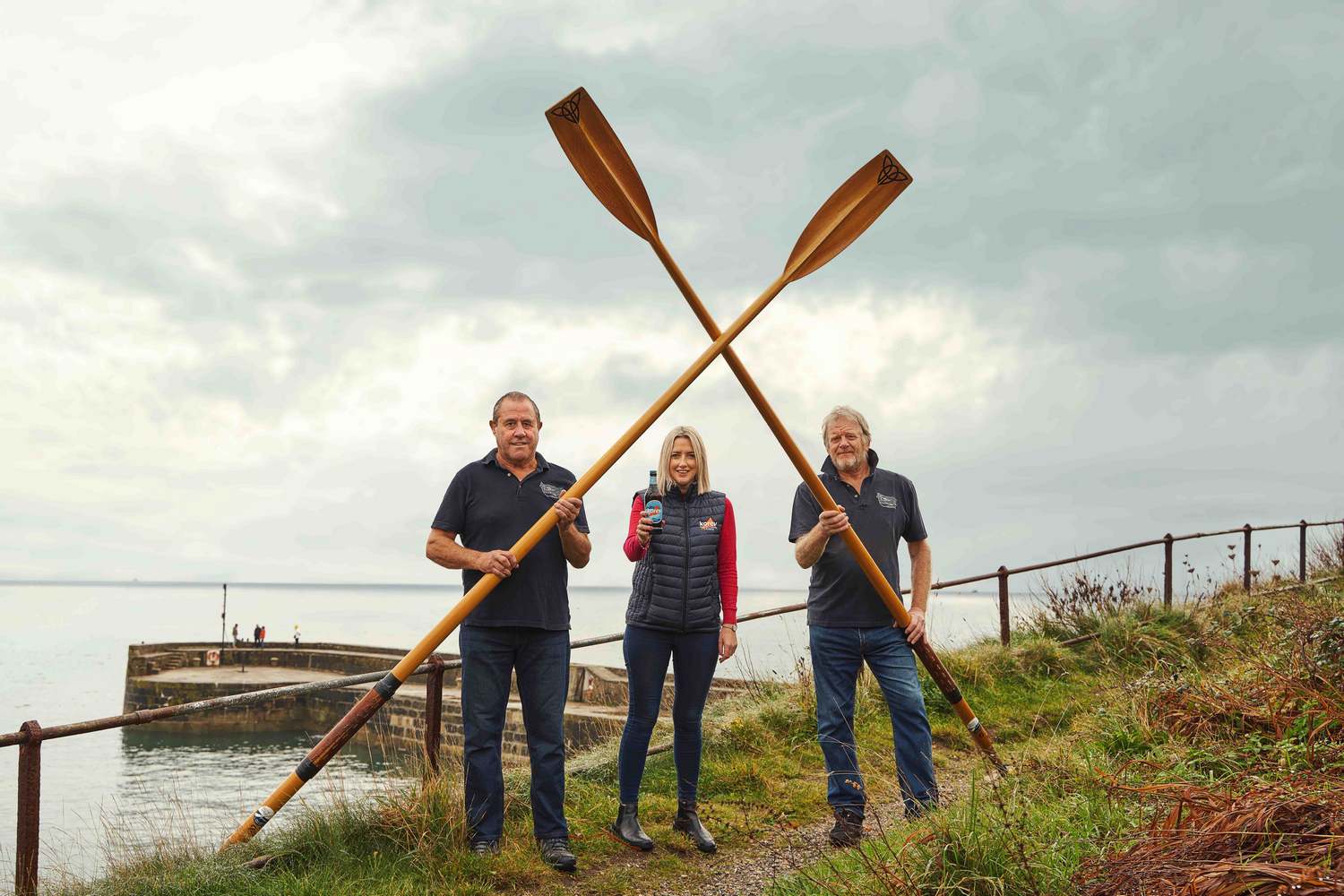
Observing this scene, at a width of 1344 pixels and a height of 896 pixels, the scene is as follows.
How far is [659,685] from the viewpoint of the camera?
15.6ft

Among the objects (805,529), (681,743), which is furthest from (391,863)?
(805,529)

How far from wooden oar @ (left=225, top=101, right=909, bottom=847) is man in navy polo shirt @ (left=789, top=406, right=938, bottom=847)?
89 centimetres

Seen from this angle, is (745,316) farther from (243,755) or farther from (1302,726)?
(243,755)

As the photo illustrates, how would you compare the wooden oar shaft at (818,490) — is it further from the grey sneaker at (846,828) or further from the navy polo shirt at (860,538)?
the grey sneaker at (846,828)

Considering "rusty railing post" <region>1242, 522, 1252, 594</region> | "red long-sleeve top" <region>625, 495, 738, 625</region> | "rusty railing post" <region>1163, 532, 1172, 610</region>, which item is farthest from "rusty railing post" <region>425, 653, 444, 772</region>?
"rusty railing post" <region>1242, 522, 1252, 594</region>

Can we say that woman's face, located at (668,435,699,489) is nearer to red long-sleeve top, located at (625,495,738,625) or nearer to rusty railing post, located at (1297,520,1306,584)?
red long-sleeve top, located at (625,495,738,625)

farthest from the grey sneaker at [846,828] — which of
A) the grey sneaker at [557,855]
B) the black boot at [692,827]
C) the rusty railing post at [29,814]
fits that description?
the rusty railing post at [29,814]

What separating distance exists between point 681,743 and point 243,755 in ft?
92.6

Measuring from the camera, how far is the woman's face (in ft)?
15.7

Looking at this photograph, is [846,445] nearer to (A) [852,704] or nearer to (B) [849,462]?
(B) [849,462]

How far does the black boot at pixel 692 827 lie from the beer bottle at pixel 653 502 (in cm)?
153

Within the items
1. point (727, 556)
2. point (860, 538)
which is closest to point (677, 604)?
point (727, 556)

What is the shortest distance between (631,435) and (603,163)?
156cm

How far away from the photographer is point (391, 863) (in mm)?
4191
